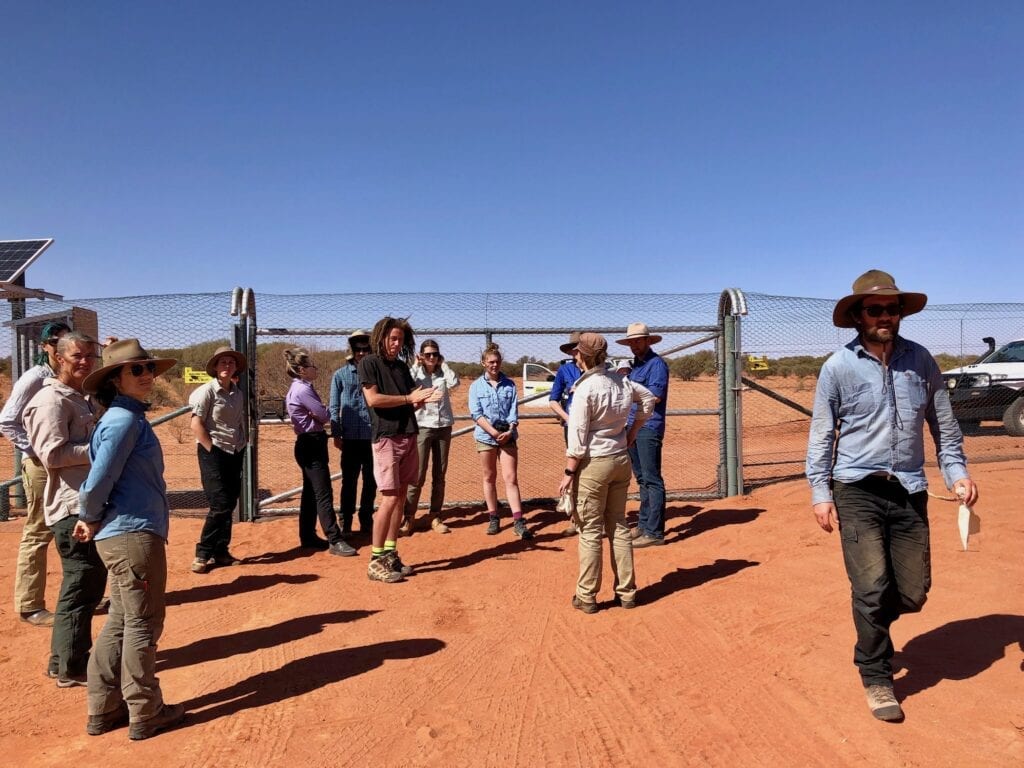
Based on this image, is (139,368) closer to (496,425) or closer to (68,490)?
(68,490)

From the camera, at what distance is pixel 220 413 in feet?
20.4

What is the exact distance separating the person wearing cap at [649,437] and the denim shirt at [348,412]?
2.54 m

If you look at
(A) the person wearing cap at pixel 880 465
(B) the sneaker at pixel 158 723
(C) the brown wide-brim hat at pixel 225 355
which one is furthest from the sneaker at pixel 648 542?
(B) the sneaker at pixel 158 723

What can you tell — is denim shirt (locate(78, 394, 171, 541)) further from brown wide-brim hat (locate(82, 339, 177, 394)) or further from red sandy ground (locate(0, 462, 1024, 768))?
red sandy ground (locate(0, 462, 1024, 768))

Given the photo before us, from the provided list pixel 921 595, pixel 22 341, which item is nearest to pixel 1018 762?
pixel 921 595

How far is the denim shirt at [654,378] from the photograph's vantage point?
6516 millimetres

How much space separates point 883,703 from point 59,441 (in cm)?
437

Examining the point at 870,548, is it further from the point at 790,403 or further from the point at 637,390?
the point at 790,403

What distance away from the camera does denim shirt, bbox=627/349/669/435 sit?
21.4ft

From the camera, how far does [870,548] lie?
3.38m

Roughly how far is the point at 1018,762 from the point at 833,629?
1.40 metres

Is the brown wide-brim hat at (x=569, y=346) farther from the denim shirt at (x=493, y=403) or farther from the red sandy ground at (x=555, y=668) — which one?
the red sandy ground at (x=555, y=668)

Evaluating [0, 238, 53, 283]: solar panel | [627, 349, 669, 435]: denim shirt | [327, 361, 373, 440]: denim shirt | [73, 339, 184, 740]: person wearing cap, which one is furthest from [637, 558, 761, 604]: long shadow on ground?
[0, 238, 53, 283]: solar panel

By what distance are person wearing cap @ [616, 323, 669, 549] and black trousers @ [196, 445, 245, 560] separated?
3.60 m
